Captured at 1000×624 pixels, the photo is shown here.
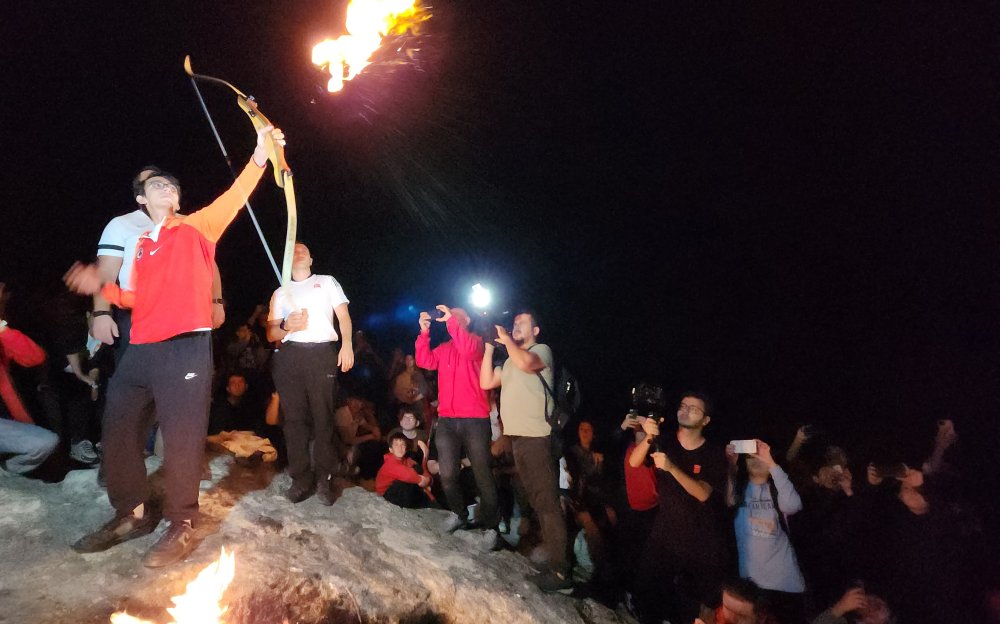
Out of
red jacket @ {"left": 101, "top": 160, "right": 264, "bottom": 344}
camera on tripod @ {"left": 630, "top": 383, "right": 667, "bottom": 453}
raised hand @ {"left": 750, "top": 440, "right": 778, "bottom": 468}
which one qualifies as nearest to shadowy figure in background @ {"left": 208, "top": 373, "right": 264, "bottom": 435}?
red jacket @ {"left": 101, "top": 160, "right": 264, "bottom": 344}

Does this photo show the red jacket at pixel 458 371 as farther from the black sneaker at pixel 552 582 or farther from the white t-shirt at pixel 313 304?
the black sneaker at pixel 552 582

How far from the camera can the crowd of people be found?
3133mm

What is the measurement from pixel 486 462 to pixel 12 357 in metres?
4.17

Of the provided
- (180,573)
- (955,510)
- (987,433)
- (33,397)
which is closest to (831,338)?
(987,433)

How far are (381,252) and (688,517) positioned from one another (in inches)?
432

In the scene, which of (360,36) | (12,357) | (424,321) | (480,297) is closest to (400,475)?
(424,321)

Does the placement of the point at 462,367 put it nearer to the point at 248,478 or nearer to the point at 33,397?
the point at 248,478

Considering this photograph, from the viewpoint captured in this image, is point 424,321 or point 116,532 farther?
point 424,321

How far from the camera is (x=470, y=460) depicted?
4949 millimetres

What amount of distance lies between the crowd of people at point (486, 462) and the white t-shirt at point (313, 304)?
0.02 meters

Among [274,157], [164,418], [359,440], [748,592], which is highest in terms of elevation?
[274,157]

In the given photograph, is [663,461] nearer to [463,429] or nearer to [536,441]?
[536,441]

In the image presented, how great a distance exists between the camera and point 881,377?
37.4ft

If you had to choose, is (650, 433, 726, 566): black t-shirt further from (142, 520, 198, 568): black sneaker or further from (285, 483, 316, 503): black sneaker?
(142, 520, 198, 568): black sneaker
